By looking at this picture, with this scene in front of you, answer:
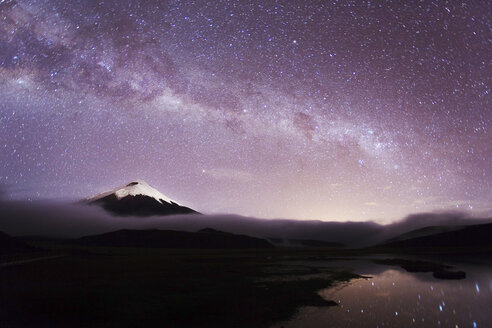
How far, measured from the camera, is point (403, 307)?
2267cm

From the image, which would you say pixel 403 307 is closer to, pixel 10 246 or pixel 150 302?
pixel 150 302

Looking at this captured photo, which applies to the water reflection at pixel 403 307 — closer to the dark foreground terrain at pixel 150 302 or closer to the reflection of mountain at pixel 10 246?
the dark foreground terrain at pixel 150 302

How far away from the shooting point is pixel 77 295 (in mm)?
25453

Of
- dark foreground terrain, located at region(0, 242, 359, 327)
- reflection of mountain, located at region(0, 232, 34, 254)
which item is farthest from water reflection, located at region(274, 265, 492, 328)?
reflection of mountain, located at region(0, 232, 34, 254)

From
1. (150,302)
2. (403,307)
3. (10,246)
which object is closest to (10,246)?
(10,246)

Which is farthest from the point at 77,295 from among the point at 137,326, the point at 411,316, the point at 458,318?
the point at 458,318

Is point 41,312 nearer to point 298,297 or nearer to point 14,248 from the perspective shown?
point 298,297

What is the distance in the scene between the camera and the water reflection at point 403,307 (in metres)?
18.4

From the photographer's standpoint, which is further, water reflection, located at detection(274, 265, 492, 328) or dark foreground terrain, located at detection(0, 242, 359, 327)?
water reflection, located at detection(274, 265, 492, 328)

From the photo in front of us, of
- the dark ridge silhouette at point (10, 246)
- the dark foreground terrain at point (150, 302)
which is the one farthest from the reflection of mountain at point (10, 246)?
the dark foreground terrain at point (150, 302)

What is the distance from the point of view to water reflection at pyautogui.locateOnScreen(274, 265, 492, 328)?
60.4ft

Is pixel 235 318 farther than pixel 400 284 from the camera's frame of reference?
No

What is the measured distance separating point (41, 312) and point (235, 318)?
37.9ft

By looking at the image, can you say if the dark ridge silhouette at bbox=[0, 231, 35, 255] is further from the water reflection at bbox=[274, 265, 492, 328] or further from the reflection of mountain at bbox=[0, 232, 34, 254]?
the water reflection at bbox=[274, 265, 492, 328]
